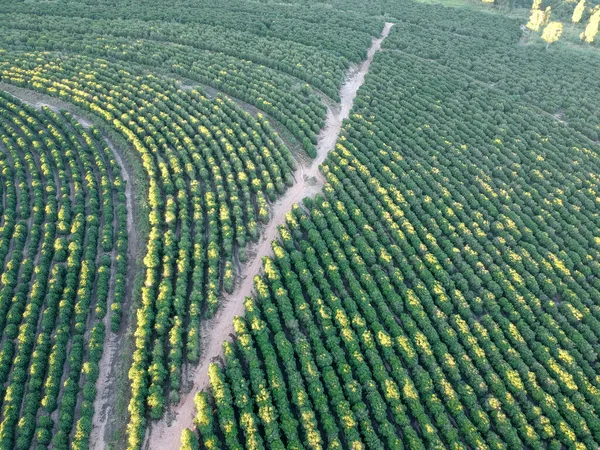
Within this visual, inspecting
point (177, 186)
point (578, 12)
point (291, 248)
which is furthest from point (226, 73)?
point (578, 12)

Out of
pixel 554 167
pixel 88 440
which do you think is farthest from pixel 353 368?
pixel 554 167

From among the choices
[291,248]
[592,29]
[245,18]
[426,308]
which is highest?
[592,29]

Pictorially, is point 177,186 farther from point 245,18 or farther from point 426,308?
point 245,18

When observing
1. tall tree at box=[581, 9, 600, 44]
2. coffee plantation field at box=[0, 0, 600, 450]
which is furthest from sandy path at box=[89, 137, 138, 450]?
tall tree at box=[581, 9, 600, 44]

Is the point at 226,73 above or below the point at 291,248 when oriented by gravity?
above

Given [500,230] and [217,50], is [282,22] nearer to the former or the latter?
[217,50]

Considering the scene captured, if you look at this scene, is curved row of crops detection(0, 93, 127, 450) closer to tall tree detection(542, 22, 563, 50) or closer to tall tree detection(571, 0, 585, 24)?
tall tree detection(542, 22, 563, 50)

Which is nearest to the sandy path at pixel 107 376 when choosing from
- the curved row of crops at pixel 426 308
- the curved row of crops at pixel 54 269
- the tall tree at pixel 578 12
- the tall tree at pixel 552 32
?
the curved row of crops at pixel 54 269
